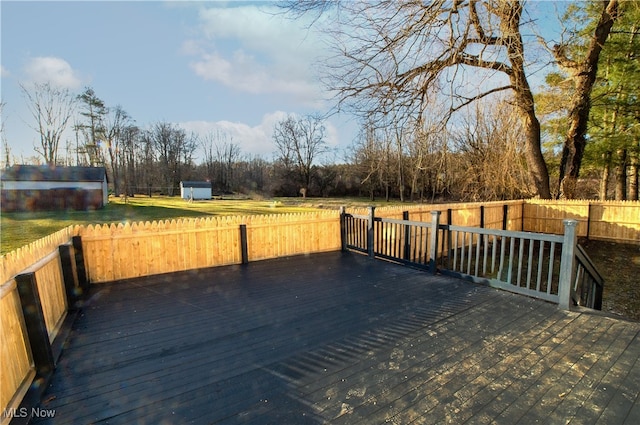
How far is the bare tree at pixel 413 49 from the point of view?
5383 millimetres

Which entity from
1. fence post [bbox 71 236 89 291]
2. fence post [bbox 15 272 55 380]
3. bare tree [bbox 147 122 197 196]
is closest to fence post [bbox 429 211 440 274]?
fence post [bbox 15 272 55 380]

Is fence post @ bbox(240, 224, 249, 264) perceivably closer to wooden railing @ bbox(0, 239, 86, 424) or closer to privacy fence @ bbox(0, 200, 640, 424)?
privacy fence @ bbox(0, 200, 640, 424)

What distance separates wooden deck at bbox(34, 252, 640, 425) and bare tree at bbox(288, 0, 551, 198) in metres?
4.35

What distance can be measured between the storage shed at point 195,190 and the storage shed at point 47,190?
42.2 feet

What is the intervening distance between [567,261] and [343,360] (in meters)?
2.96

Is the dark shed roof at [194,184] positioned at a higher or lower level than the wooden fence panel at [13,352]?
higher

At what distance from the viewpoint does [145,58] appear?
364 inches

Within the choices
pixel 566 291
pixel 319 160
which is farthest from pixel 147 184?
pixel 566 291

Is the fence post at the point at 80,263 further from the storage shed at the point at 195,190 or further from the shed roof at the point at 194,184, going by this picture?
the shed roof at the point at 194,184

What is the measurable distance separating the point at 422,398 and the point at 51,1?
7707mm

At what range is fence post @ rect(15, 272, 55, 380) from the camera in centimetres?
230

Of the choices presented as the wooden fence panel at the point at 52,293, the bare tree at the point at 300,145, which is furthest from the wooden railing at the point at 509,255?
the bare tree at the point at 300,145

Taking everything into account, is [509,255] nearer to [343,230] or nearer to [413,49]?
[343,230]

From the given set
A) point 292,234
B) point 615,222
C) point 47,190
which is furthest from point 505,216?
point 47,190
